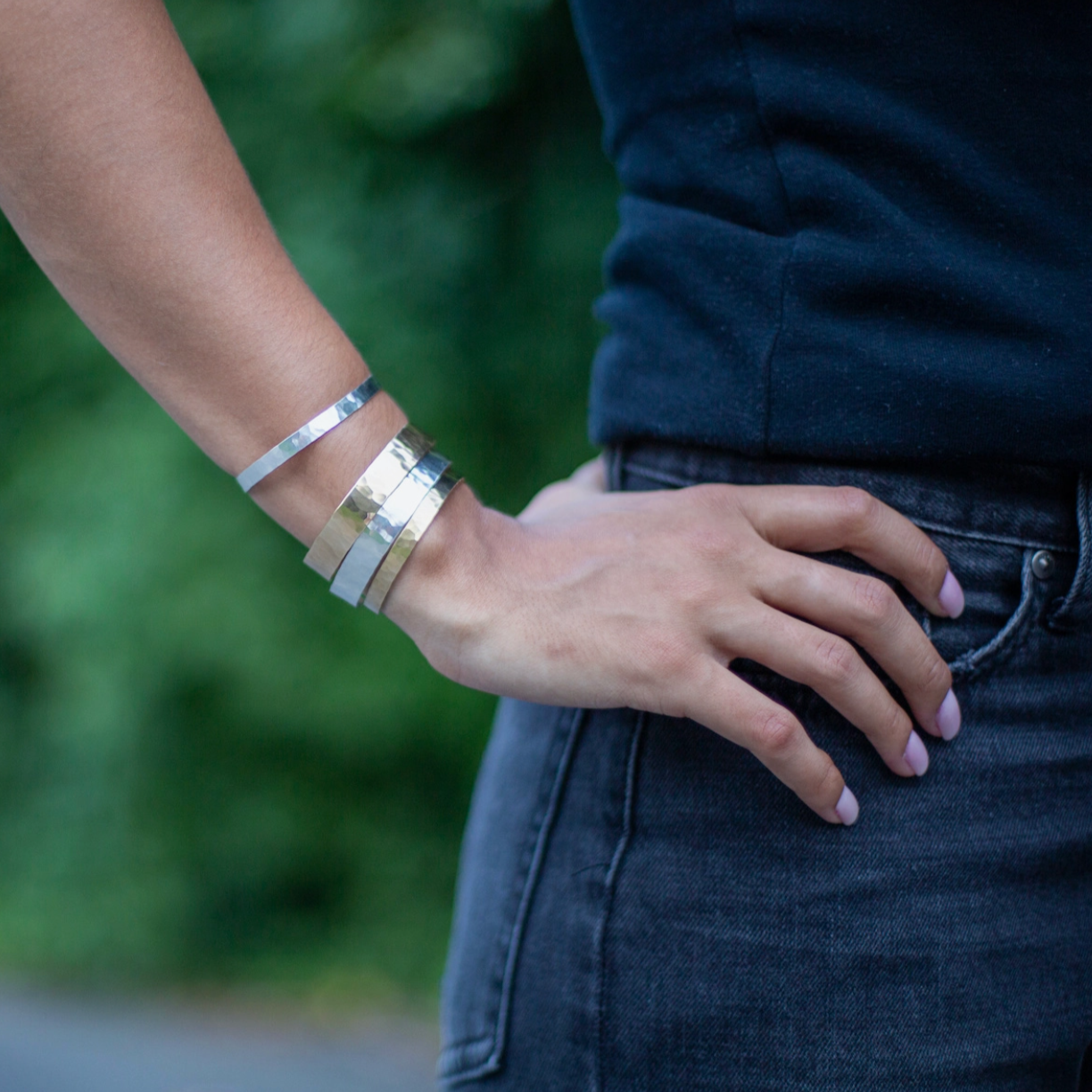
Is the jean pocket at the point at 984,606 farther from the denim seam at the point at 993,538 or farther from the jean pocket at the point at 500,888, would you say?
the jean pocket at the point at 500,888

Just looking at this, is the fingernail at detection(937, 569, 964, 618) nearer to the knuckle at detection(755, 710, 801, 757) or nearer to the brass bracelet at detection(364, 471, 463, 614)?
the knuckle at detection(755, 710, 801, 757)

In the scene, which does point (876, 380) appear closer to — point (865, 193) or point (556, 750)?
point (865, 193)

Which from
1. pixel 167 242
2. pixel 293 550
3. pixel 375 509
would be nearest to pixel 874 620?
pixel 375 509

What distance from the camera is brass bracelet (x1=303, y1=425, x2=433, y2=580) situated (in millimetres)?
759

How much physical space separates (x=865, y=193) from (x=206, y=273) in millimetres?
458

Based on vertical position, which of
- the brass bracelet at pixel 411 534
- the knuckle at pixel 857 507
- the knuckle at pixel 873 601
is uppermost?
the brass bracelet at pixel 411 534

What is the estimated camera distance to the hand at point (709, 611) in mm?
726

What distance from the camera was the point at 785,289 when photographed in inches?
29.1

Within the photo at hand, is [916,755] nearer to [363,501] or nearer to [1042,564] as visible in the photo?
[1042,564]

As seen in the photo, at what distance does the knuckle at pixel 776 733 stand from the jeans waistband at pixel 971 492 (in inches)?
6.9

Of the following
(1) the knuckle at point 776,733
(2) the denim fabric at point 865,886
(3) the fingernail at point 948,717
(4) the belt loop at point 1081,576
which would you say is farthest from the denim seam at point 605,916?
(4) the belt loop at point 1081,576

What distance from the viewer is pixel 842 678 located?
72cm

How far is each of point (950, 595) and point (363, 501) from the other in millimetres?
428

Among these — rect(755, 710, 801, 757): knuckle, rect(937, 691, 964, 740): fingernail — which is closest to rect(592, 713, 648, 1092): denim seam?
rect(755, 710, 801, 757): knuckle
